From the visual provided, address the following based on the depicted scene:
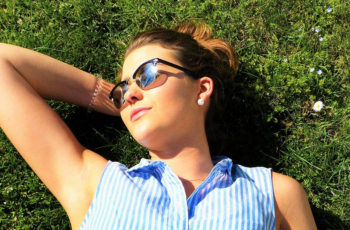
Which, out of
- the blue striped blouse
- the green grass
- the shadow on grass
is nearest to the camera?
the blue striped blouse

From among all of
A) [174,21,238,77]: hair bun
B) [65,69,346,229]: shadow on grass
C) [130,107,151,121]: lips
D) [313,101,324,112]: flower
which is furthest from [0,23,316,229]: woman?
[313,101,324,112]: flower

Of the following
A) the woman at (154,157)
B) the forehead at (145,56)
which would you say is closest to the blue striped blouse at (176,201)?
the woman at (154,157)

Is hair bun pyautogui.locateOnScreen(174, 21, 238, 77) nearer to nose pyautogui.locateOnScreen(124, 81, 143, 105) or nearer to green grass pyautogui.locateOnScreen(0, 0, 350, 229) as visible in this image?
green grass pyautogui.locateOnScreen(0, 0, 350, 229)

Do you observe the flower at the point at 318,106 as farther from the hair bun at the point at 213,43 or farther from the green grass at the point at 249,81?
the hair bun at the point at 213,43

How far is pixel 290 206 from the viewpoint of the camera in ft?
9.40

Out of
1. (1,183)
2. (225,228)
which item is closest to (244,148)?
(225,228)

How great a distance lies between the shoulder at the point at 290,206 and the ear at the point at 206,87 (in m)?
0.87

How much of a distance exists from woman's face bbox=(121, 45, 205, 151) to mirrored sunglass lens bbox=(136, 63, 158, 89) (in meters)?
0.05

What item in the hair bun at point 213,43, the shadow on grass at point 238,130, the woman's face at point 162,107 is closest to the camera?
the woman's face at point 162,107

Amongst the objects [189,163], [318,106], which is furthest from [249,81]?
[189,163]

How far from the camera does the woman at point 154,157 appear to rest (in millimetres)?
2658

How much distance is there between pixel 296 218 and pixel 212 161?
800 millimetres

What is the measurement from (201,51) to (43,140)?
149 centimetres

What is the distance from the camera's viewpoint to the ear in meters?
3.09
